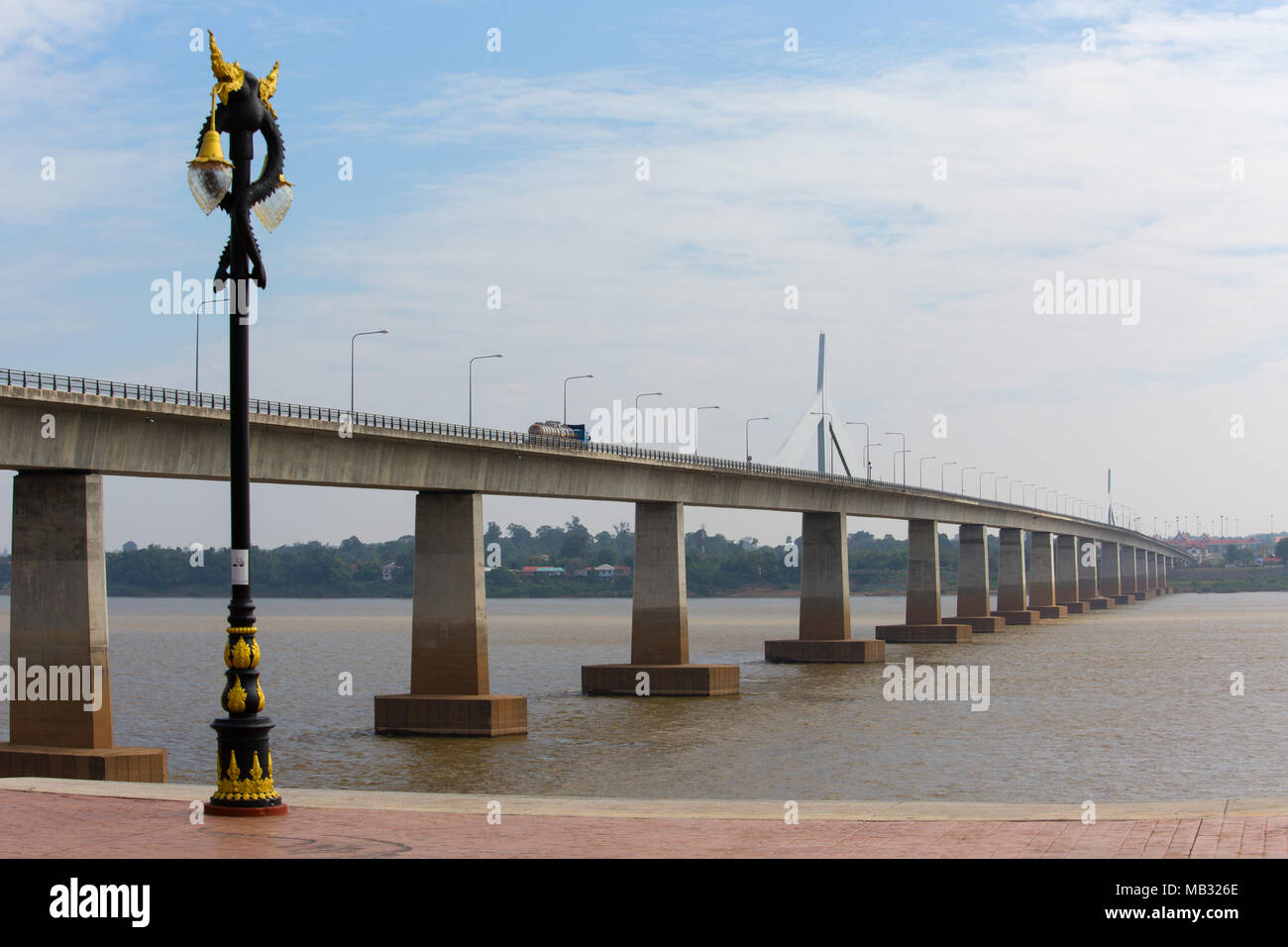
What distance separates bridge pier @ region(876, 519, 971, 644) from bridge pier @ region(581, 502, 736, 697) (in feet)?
139

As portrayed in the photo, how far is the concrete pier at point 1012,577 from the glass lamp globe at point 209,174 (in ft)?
437

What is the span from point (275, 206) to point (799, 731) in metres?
32.3

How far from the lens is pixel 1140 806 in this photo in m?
17.9

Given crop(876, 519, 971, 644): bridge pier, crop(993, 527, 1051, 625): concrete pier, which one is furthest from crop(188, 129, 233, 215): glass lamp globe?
crop(993, 527, 1051, 625): concrete pier

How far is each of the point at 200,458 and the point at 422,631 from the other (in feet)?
42.0

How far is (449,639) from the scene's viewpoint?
5078 centimetres

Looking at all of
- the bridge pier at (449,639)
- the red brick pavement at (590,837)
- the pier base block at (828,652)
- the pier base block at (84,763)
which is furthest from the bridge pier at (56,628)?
the pier base block at (828,652)

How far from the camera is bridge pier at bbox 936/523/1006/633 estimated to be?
126 metres

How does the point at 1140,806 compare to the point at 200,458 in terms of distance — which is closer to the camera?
the point at 1140,806

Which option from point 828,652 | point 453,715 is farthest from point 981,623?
point 453,715

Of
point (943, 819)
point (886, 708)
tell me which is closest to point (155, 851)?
point (943, 819)

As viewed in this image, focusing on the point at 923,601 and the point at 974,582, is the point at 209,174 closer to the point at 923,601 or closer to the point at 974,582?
the point at 923,601
